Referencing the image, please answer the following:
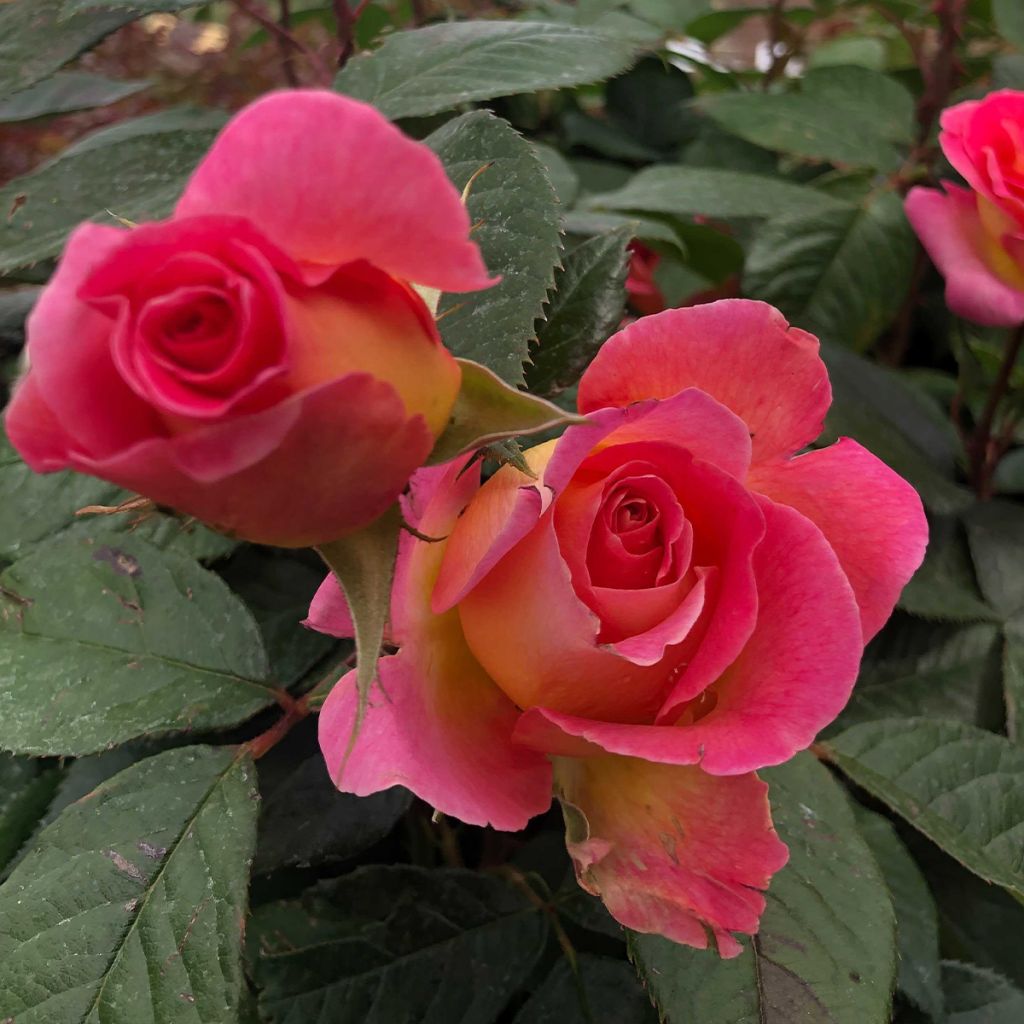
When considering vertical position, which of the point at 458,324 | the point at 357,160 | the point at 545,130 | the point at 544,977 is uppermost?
the point at 357,160

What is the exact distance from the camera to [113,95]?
2.60 feet

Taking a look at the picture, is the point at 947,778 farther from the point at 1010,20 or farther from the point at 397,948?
the point at 1010,20

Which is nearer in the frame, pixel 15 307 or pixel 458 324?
pixel 458 324

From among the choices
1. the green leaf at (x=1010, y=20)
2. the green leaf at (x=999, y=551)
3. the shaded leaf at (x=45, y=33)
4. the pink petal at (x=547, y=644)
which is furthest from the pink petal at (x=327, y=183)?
the green leaf at (x=1010, y=20)

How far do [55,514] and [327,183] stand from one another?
1.32ft

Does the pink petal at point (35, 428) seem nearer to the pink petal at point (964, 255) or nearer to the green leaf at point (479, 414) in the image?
the green leaf at point (479, 414)

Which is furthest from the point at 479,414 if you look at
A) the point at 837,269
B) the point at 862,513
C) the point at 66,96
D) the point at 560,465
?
the point at 66,96

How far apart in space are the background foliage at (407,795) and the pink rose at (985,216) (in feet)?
0.23

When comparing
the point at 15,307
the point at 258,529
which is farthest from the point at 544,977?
the point at 15,307

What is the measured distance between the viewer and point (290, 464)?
215mm

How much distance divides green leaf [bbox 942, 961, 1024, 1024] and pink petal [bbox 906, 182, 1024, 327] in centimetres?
41

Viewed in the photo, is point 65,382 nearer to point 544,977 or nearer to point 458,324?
point 458,324

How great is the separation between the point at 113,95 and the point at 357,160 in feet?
2.33

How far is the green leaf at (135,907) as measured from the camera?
0.36 meters
